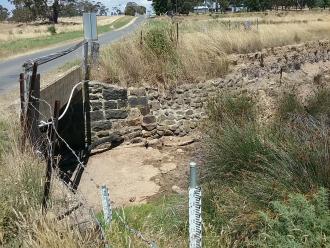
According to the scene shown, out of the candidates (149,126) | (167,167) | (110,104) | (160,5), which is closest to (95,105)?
(110,104)

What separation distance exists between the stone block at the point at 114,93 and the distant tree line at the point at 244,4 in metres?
56.9

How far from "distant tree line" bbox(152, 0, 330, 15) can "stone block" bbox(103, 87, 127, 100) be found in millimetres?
56886

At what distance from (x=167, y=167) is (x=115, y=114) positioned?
7.53 ft

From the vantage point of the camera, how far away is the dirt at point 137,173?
27.4ft

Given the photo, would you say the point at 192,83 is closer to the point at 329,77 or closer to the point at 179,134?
the point at 179,134

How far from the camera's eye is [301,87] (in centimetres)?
1298

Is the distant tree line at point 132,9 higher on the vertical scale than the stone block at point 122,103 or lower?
higher

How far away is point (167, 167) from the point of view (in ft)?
32.5

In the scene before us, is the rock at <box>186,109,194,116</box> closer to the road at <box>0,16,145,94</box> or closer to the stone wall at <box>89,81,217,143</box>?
the stone wall at <box>89,81,217,143</box>

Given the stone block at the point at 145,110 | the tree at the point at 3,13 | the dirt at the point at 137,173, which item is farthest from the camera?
the tree at the point at 3,13

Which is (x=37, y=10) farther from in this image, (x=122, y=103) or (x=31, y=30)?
(x=122, y=103)

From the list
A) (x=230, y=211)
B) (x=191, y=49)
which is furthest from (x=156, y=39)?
(x=230, y=211)

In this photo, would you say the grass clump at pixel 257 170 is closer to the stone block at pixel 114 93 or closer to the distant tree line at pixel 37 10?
the stone block at pixel 114 93

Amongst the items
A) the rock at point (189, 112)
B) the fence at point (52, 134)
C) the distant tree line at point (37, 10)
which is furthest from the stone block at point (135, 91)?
the distant tree line at point (37, 10)
